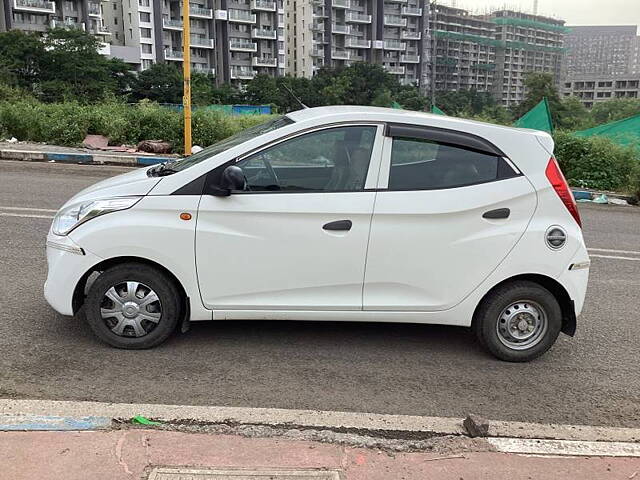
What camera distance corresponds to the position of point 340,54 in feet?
357

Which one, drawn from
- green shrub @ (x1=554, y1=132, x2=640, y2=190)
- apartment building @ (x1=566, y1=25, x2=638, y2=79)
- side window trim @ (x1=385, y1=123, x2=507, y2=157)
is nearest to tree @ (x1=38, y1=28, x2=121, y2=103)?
green shrub @ (x1=554, y1=132, x2=640, y2=190)

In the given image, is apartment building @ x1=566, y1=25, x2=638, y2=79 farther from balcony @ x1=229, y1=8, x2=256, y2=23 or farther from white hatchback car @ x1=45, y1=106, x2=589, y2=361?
white hatchback car @ x1=45, y1=106, x2=589, y2=361

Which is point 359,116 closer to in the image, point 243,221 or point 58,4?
point 243,221

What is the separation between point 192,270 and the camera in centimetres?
413

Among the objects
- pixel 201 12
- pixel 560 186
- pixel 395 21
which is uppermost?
pixel 395 21

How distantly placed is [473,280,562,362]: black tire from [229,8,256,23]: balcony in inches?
3857

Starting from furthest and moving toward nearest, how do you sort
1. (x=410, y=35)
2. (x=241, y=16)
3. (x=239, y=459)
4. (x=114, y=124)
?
(x=410, y=35) → (x=241, y=16) → (x=114, y=124) → (x=239, y=459)

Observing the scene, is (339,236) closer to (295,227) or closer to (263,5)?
(295,227)

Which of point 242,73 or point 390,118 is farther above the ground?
point 242,73

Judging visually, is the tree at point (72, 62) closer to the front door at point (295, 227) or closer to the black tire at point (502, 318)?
the front door at point (295, 227)

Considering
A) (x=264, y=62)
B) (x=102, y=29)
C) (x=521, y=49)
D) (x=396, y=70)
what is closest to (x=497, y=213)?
(x=102, y=29)

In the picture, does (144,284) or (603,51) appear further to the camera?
(603,51)

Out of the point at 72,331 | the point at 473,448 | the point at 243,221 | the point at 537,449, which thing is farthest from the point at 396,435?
the point at 72,331

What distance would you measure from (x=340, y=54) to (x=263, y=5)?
17.8 metres
